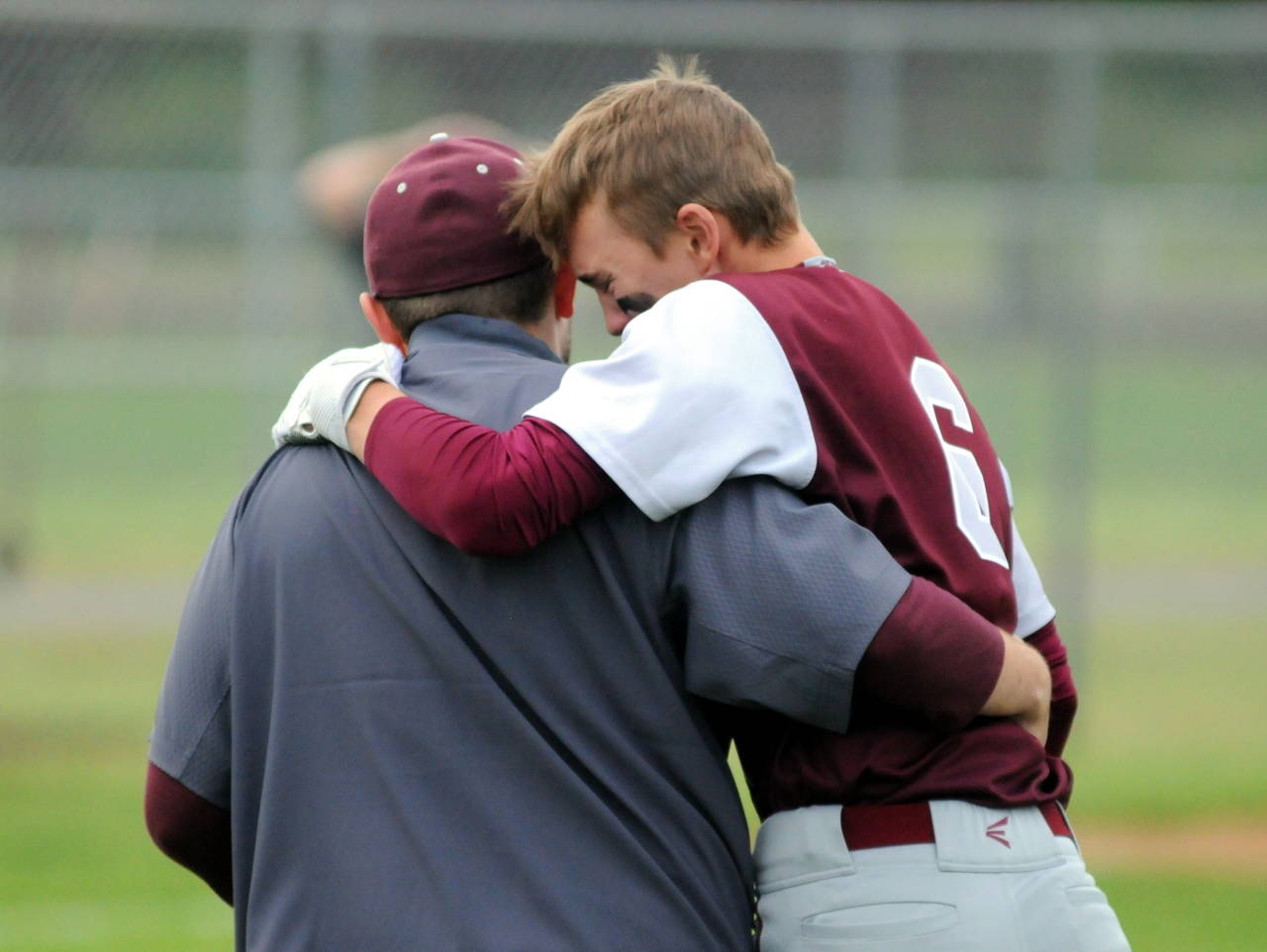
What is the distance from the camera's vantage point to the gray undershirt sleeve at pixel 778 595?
197 centimetres

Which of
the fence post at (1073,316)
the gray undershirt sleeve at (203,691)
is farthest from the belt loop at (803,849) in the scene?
the fence post at (1073,316)

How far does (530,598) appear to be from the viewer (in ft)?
6.69

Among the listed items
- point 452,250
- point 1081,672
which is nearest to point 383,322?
point 452,250

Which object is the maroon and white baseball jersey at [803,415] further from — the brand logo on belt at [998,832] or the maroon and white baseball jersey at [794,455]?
the brand logo on belt at [998,832]

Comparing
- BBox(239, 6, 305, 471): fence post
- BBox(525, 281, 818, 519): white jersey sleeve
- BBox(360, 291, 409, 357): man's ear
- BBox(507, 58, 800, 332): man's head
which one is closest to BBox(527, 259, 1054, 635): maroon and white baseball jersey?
BBox(525, 281, 818, 519): white jersey sleeve

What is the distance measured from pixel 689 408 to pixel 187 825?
2.86 ft

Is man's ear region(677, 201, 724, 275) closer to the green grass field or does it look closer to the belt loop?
the belt loop

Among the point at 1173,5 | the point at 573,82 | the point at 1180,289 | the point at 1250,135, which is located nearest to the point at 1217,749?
the point at 1180,289

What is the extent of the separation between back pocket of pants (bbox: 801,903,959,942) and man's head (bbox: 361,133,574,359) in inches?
33.6

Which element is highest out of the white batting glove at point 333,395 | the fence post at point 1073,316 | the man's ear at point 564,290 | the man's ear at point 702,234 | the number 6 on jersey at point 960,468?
the man's ear at point 702,234

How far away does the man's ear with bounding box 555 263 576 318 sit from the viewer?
2.33 m

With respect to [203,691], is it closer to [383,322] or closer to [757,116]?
[383,322]

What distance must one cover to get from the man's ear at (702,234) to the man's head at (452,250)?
20 cm

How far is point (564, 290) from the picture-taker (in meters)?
2.39
